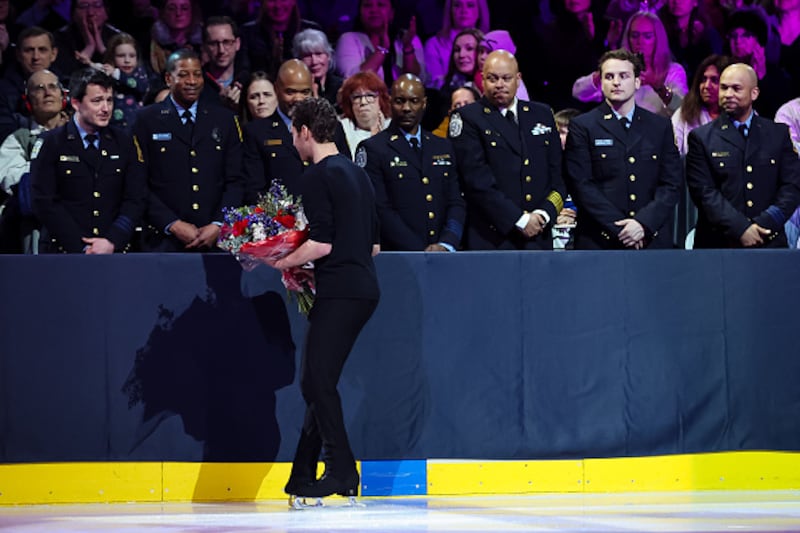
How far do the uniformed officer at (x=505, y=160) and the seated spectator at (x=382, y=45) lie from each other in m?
2.12

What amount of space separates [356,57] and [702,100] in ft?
8.64

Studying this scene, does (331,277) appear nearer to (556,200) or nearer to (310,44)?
(556,200)

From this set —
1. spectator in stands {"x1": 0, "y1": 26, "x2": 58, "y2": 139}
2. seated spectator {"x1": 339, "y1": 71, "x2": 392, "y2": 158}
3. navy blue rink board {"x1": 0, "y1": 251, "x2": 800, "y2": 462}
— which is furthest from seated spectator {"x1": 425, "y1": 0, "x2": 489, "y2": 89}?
navy blue rink board {"x1": 0, "y1": 251, "x2": 800, "y2": 462}

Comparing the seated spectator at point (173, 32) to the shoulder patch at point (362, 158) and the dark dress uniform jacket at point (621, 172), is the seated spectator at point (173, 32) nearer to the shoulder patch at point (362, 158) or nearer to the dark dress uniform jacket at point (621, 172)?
the shoulder patch at point (362, 158)

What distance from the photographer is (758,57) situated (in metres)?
11.2

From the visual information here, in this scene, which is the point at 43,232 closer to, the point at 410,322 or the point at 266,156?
the point at 266,156

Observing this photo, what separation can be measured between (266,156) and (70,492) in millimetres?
2513

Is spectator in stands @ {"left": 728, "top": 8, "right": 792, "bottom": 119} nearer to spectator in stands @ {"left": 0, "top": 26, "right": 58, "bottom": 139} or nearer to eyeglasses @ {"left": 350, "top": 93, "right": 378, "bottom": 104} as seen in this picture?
eyeglasses @ {"left": 350, "top": 93, "right": 378, "bottom": 104}

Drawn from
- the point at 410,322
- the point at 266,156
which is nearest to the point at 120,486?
the point at 410,322

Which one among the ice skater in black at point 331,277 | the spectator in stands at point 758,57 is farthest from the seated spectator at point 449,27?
the ice skater in black at point 331,277

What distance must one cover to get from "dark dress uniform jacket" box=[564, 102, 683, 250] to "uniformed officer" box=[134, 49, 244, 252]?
2137 mm

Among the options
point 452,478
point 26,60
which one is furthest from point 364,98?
point 452,478

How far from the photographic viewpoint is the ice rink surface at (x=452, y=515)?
6.07m

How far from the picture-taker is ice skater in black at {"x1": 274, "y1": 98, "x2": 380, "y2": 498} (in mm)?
6605
